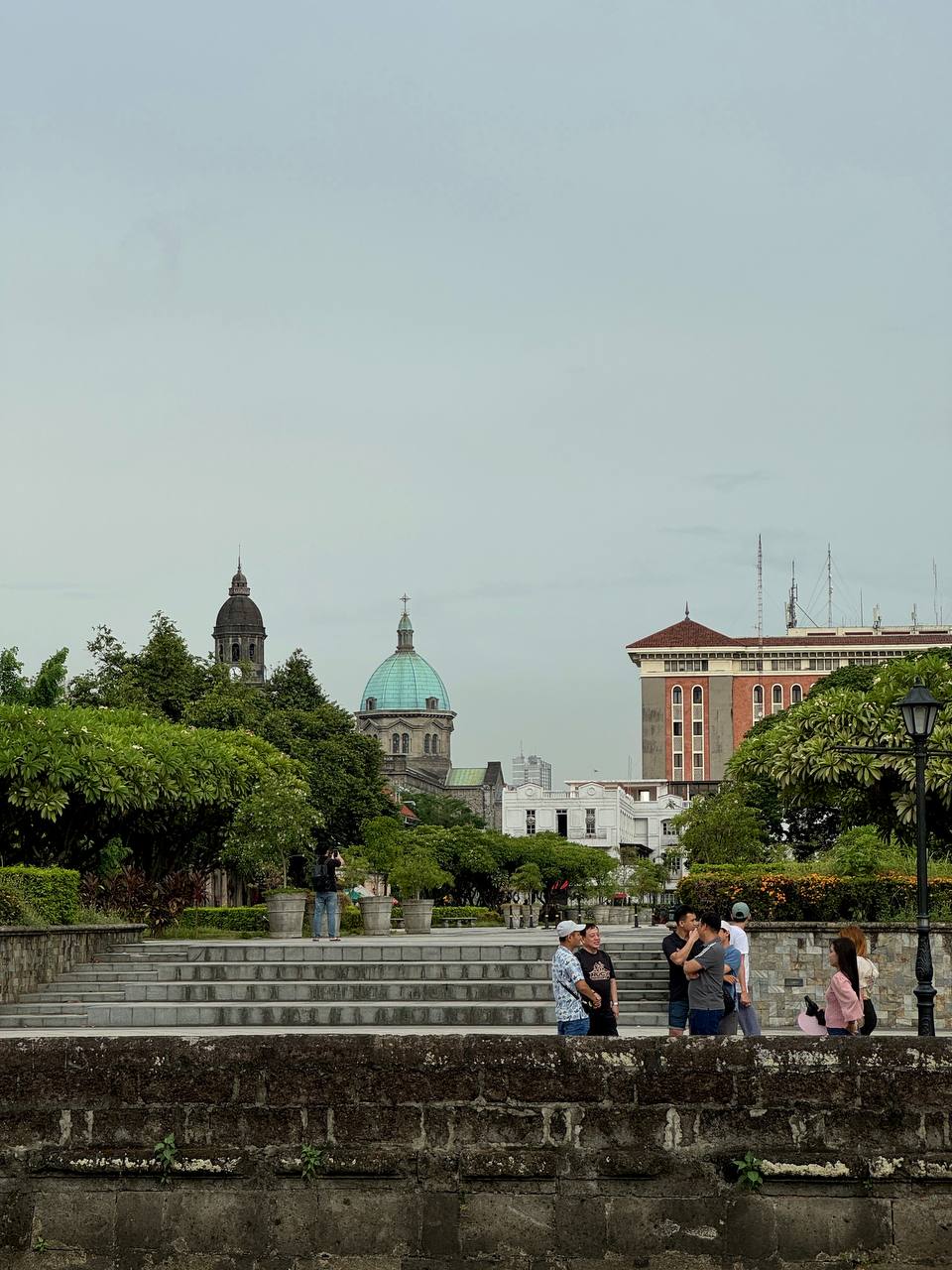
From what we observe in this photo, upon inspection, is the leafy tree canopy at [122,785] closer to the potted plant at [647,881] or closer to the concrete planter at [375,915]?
the concrete planter at [375,915]

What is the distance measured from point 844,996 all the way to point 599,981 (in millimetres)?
1956

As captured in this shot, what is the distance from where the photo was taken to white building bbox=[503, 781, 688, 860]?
142 metres

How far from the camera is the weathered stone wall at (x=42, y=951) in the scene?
67.9 ft

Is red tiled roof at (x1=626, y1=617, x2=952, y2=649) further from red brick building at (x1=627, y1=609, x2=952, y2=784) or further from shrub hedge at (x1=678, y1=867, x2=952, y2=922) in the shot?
shrub hedge at (x1=678, y1=867, x2=952, y2=922)

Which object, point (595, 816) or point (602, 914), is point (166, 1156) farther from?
point (595, 816)

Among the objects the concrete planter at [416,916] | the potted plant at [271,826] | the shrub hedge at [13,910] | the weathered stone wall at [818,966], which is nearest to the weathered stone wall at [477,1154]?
the weathered stone wall at [818,966]

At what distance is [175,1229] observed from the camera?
8305mm

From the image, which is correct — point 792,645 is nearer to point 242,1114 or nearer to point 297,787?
point 297,787

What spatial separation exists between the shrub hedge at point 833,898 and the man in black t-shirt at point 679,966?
7615mm

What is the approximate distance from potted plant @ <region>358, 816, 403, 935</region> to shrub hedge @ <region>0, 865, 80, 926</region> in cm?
1165

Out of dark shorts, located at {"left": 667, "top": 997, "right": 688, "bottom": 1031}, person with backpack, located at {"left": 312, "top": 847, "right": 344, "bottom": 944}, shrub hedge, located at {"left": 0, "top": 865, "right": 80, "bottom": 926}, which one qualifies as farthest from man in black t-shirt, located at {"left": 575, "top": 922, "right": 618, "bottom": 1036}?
person with backpack, located at {"left": 312, "top": 847, "right": 344, "bottom": 944}

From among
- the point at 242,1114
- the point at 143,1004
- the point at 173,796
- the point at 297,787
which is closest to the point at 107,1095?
the point at 242,1114

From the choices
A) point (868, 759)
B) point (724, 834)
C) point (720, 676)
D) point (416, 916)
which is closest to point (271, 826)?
point (416, 916)

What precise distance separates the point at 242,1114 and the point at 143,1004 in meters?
12.1
